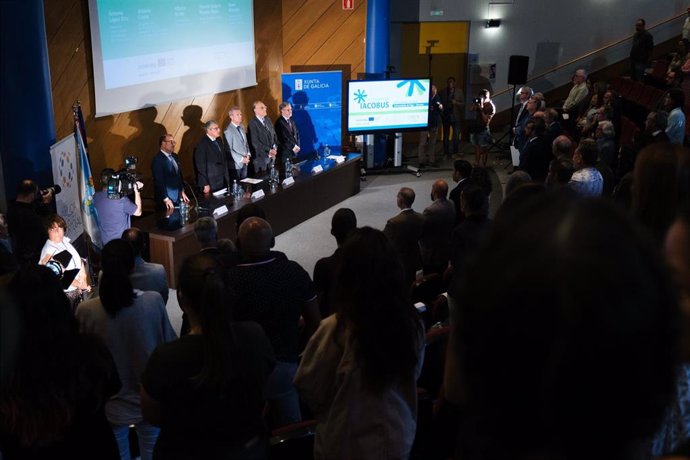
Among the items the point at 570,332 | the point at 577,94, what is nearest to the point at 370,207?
the point at 577,94

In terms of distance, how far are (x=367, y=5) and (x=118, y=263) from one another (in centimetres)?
834

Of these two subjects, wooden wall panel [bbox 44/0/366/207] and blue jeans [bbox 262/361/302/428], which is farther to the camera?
wooden wall panel [bbox 44/0/366/207]

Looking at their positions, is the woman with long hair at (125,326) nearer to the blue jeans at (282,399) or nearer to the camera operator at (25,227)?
the blue jeans at (282,399)

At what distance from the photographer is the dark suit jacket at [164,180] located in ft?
21.9

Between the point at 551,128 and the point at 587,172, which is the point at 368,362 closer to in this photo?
the point at 587,172

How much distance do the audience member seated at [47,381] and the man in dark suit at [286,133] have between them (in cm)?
690

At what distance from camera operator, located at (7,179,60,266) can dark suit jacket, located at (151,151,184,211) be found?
2.07 m

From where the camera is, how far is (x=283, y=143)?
8.92 metres

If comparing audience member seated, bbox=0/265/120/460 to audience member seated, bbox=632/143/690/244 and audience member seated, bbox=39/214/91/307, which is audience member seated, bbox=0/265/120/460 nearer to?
audience member seated, bbox=632/143/690/244

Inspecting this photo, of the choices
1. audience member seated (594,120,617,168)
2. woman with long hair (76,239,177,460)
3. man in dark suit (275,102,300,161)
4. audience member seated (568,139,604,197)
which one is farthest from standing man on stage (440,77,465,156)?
woman with long hair (76,239,177,460)

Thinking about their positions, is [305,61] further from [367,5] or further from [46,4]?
[46,4]

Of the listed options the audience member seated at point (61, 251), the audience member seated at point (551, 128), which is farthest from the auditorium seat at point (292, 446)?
the audience member seated at point (551, 128)

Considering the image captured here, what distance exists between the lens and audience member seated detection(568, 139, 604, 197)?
5.24m

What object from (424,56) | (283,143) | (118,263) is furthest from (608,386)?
(424,56)
